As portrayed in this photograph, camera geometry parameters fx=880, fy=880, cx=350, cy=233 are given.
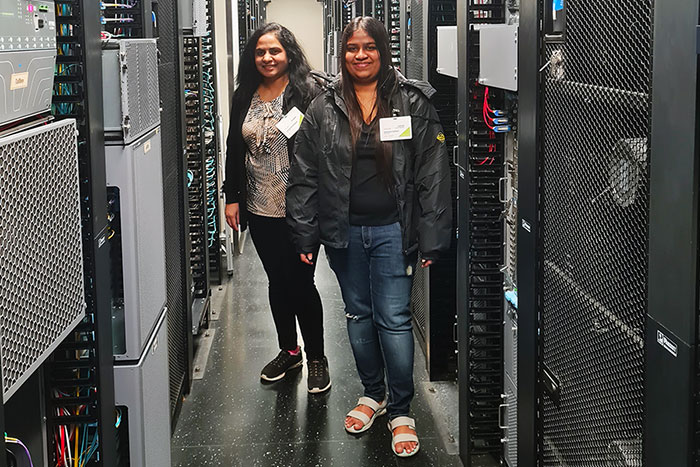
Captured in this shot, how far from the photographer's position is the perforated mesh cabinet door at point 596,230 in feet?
4.12

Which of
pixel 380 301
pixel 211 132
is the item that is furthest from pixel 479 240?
pixel 211 132

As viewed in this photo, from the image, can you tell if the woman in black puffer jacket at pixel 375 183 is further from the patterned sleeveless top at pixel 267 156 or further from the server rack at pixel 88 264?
the server rack at pixel 88 264

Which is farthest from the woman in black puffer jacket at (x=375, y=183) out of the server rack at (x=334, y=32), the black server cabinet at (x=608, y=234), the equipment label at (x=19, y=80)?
the server rack at (x=334, y=32)

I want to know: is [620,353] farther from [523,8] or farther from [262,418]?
[262,418]

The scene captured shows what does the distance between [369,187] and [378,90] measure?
1.15 feet

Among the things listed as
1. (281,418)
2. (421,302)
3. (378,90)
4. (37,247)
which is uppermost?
(378,90)

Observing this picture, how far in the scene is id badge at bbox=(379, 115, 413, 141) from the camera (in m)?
3.03

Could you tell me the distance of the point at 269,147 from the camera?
363 cm

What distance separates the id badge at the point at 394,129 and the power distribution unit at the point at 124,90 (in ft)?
3.44

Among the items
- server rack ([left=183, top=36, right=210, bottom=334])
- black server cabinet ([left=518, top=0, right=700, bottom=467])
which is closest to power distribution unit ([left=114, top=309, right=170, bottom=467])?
black server cabinet ([left=518, top=0, right=700, bottom=467])

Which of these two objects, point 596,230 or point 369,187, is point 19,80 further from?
point 369,187

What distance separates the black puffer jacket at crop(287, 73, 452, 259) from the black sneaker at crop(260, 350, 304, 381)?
3.44 feet

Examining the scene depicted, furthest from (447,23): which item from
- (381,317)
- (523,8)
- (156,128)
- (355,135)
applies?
(523,8)

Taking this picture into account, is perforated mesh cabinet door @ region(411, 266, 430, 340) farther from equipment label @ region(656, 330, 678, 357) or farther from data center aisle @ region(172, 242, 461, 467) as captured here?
equipment label @ region(656, 330, 678, 357)
